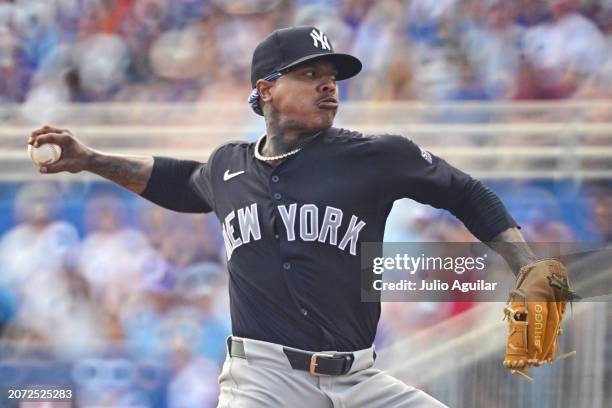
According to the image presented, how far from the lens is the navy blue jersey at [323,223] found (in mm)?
3520

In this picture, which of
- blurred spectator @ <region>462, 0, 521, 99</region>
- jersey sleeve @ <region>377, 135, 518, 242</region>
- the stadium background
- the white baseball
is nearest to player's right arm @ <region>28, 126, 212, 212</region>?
the white baseball

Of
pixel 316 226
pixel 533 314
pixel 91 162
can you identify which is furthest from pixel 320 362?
pixel 91 162

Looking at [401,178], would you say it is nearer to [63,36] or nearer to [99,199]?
[99,199]

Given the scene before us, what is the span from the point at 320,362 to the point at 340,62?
1.04 metres

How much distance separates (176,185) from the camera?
404 cm

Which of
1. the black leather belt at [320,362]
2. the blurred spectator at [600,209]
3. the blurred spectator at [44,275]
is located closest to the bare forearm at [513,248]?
the black leather belt at [320,362]

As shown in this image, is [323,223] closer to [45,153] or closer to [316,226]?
[316,226]

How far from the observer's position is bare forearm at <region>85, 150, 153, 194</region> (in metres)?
3.96

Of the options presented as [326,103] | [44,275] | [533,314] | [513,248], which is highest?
[326,103]

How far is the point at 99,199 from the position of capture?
6508mm

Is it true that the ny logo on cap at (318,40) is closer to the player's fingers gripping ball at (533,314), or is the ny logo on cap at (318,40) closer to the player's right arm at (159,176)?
the player's right arm at (159,176)

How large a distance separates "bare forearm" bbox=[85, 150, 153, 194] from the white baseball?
0.17 meters

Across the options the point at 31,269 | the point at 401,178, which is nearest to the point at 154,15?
the point at 31,269

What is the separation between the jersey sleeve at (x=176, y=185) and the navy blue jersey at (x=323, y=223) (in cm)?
33
